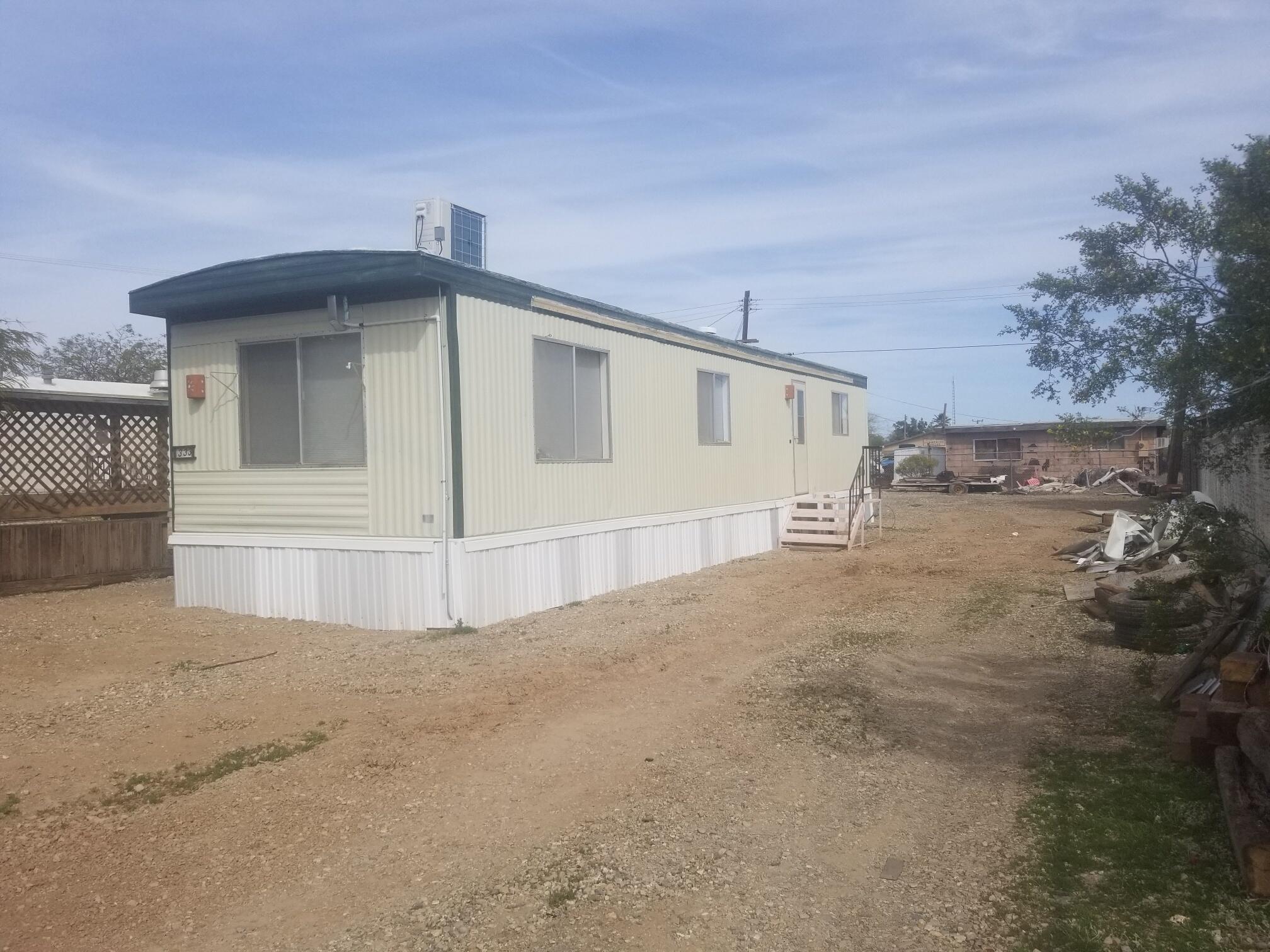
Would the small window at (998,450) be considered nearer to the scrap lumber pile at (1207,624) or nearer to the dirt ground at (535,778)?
the scrap lumber pile at (1207,624)

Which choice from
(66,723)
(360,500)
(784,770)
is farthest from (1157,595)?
(66,723)

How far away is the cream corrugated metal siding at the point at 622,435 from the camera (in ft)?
29.5

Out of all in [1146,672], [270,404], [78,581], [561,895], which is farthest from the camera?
[78,581]

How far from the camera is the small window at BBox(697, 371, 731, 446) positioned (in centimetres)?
1351

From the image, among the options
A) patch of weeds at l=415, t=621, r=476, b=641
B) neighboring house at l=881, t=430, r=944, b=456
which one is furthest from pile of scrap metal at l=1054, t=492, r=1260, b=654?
neighboring house at l=881, t=430, r=944, b=456

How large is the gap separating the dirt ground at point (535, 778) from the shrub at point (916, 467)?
97.7 ft

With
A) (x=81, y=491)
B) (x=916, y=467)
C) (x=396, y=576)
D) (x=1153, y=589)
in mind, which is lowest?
(x=1153, y=589)

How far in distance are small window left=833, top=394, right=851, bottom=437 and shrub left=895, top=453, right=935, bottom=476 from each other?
64.3 feet

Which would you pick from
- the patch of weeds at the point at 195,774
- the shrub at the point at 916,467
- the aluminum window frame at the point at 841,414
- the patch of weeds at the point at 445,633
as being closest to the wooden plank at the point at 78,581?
the patch of weeds at the point at 445,633

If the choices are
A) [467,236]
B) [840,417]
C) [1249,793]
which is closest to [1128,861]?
[1249,793]

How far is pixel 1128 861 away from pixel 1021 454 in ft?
116

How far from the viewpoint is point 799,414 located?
1694 centimetres

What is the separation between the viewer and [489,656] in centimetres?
773

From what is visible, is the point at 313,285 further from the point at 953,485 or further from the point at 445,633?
the point at 953,485
